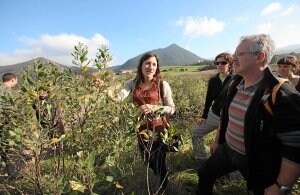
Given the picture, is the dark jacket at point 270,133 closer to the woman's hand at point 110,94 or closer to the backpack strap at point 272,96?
the backpack strap at point 272,96

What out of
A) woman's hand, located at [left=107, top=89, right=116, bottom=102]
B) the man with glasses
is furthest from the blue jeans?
woman's hand, located at [left=107, top=89, right=116, bottom=102]

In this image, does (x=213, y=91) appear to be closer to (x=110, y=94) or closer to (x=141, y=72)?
(x=141, y=72)

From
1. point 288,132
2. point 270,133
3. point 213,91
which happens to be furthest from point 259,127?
point 213,91

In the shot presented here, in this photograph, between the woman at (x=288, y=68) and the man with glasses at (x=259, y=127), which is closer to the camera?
the man with glasses at (x=259, y=127)

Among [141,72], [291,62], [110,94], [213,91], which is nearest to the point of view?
[110,94]

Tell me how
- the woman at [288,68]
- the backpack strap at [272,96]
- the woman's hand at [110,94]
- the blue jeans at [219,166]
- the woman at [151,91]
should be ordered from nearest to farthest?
the backpack strap at [272,96]
the woman's hand at [110,94]
the blue jeans at [219,166]
the woman at [151,91]
the woman at [288,68]

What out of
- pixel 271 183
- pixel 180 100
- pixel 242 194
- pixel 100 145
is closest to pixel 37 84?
pixel 100 145

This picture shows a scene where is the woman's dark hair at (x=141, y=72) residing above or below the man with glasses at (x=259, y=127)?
above

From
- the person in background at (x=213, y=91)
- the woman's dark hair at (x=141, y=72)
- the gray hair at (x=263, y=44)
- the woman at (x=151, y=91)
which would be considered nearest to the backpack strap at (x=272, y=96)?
the gray hair at (x=263, y=44)

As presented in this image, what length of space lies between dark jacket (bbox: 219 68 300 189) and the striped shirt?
20 centimetres

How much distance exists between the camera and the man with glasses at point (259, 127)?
2.49 metres

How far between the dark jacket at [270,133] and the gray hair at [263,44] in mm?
215

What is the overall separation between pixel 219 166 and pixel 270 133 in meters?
0.95

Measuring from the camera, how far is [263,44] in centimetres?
293
